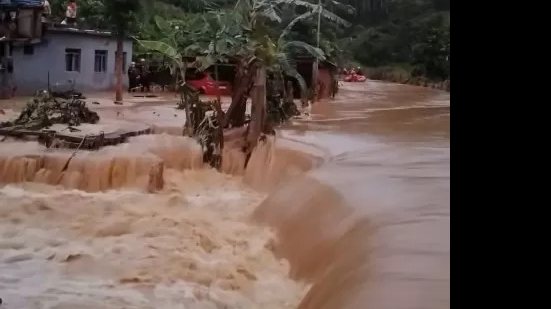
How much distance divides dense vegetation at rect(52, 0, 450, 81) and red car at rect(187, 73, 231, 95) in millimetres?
174

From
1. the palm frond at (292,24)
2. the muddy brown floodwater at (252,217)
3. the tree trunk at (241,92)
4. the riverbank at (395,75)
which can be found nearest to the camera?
the muddy brown floodwater at (252,217)

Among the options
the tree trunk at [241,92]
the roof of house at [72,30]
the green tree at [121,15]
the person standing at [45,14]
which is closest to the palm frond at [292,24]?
the tree trunk at [241,92]

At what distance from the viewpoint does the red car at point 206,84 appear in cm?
208

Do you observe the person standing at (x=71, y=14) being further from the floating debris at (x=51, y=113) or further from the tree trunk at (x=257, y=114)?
the tree trunk at (x=257, y=114)

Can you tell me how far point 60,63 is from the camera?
211cm

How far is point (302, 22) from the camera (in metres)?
1.94

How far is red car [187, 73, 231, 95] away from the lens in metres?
2.08

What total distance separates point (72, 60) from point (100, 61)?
87 millimetres

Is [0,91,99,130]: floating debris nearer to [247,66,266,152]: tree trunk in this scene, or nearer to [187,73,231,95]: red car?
[187,73,231,95]: red car

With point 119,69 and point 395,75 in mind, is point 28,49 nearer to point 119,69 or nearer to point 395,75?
point 119,69

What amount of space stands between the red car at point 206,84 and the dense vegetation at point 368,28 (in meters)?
0.17

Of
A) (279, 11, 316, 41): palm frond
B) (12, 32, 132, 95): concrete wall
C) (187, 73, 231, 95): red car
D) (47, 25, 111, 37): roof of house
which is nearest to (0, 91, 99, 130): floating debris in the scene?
(12, 32, 132, 95): concrete wall

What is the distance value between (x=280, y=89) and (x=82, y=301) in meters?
0.80
